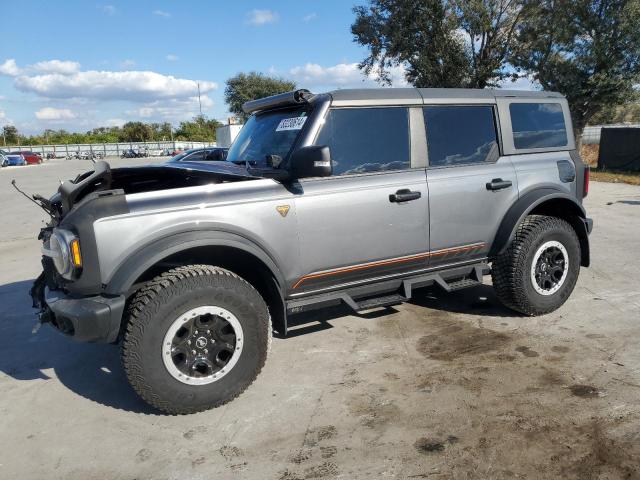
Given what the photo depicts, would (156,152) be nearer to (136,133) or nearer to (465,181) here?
(136,133)

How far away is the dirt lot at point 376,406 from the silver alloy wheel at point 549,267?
29 cm

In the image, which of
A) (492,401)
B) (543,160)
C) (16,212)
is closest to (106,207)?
(492,401)

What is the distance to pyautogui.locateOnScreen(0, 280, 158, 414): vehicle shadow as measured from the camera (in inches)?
139

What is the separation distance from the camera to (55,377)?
12.6 ft

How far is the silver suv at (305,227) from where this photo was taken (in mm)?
2967

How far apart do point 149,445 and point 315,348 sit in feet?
5.24

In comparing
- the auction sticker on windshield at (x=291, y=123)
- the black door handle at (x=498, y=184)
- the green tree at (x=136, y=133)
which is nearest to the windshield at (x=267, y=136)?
the auction sticker on windshield at (x=291, y=123)

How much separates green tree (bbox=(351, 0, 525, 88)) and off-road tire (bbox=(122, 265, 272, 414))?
22.7m

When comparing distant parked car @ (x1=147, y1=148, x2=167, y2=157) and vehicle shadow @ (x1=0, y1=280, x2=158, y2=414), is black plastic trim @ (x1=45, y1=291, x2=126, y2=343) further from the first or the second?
distant parked car @ (x1=147, y1=148, x2=167, y2=157)

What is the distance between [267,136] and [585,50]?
2203cm

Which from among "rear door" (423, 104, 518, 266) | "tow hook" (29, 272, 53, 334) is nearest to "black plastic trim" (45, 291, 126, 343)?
"tow hook" (29, 272, 53, 334)

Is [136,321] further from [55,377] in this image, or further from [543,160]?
[543,160]

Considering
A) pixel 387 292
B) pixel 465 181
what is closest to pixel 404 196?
pixel 465 181

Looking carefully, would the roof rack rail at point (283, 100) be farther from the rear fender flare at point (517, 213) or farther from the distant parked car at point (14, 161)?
the distant parked car at point (14, 161)
